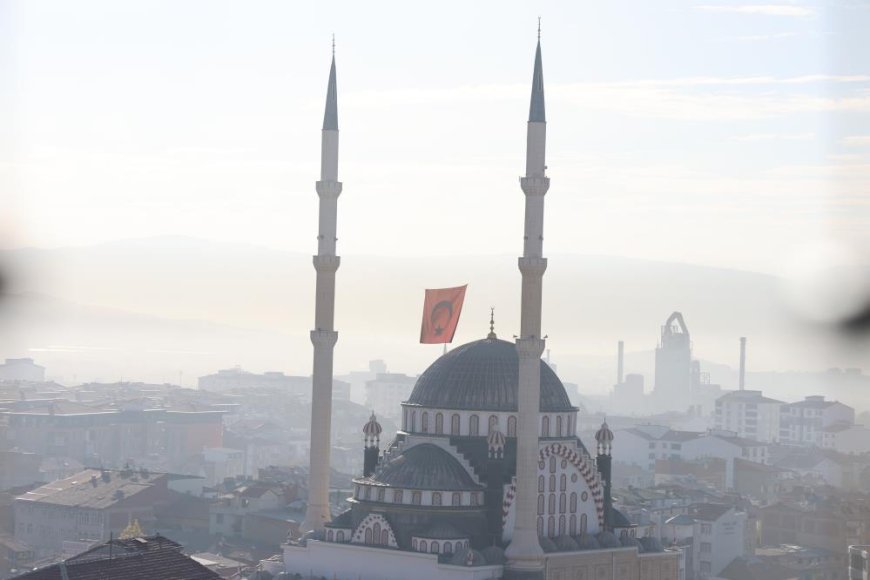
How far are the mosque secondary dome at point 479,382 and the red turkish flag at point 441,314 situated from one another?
180 centimetres

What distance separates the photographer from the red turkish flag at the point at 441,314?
7712 centimetres

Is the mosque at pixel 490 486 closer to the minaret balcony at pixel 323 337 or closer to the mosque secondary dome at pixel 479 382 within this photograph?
the mosque secondary dome at pixel 479 382

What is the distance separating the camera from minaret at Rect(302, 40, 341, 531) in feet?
255

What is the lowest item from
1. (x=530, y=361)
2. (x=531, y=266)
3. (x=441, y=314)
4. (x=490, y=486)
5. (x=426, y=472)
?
(x=490, y=486)

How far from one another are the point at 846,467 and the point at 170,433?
67.2 meters

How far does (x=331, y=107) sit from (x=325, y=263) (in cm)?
683

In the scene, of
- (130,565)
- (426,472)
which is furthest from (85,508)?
(130,565)

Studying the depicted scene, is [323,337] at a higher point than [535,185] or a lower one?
lower

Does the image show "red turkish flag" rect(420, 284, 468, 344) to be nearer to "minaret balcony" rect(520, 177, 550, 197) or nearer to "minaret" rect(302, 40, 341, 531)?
"minaret" rect(302, 40, 341, 531)

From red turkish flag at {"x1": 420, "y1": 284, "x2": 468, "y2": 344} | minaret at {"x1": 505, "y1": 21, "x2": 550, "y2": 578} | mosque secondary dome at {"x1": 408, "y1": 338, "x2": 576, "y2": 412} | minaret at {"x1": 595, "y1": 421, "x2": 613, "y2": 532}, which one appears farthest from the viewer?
red turkish flag at {"x1": 420, "y1": 284, "x2": 468, "y2": 344}

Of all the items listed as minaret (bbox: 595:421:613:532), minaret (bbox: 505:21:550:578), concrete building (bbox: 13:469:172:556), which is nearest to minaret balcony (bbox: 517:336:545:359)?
minaret (bbox: 505:21:550:578)

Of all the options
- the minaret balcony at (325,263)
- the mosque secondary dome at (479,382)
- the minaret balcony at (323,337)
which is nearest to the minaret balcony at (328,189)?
the minaret balcony at (325,263)

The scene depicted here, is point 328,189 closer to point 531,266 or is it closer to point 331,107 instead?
point 331,107

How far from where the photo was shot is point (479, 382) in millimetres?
73438
